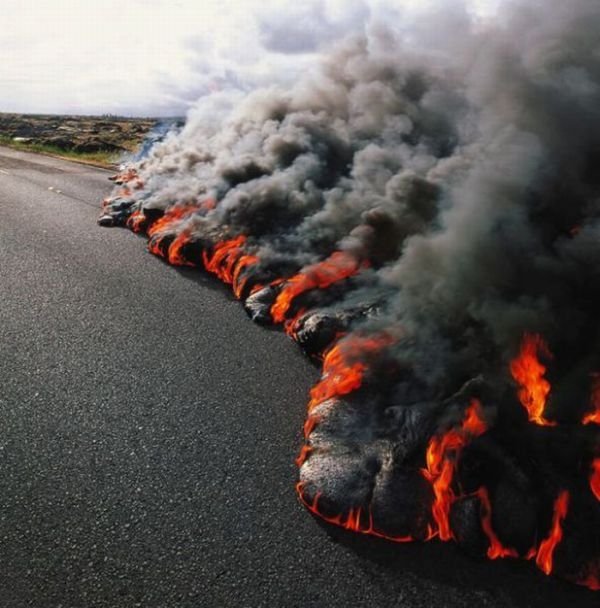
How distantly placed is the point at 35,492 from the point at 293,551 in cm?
185

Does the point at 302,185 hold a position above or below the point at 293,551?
above

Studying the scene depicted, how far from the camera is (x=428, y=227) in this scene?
21.7 ft

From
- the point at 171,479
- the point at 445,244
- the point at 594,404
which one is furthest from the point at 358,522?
the point at 445,244

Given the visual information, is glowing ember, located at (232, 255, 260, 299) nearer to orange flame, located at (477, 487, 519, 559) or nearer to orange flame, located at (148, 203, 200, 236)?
orange flame, located at (148, 203, 200, 236)

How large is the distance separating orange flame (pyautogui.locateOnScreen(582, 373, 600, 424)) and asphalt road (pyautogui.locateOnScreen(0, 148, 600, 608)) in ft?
4.17

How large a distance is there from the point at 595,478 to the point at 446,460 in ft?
3.22

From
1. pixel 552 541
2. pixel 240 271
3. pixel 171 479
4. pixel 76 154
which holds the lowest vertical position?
pixel 76 154

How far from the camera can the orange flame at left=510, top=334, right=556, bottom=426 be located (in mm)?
4012

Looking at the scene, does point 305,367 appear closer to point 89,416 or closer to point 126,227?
point 89,416

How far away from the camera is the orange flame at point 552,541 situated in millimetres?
3123

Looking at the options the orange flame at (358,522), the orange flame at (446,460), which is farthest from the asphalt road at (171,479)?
the orange flame at (446,460)

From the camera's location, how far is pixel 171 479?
3.70 metres

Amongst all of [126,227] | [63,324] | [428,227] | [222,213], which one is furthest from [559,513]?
[126,227]

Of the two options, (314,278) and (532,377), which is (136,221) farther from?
(532,377)
